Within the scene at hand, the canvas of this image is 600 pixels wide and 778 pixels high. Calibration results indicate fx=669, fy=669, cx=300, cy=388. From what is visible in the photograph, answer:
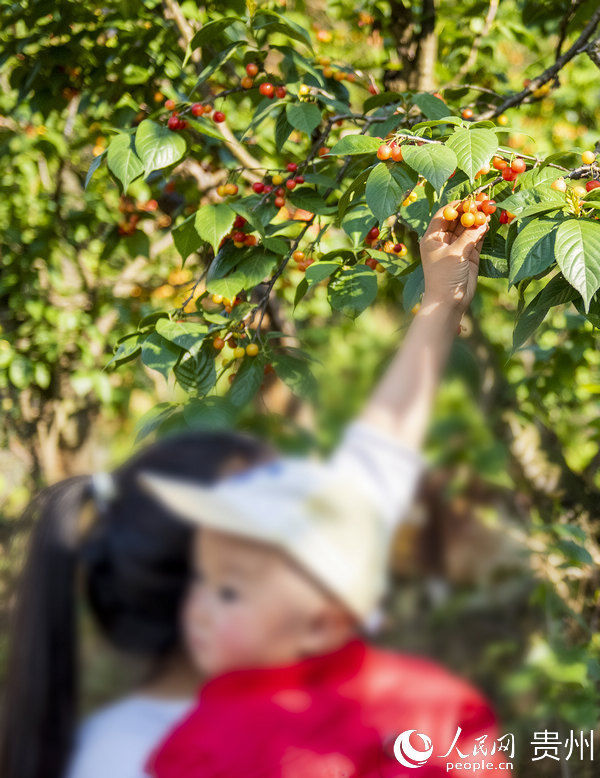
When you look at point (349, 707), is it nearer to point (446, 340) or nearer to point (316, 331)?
point (446, 340)

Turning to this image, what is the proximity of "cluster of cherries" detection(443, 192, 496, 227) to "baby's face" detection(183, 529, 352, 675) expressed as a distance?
621 mm

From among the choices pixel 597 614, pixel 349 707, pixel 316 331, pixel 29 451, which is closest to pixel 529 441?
pixel 597 614

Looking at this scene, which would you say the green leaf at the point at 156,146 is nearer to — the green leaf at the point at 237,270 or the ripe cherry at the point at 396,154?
the green leaf at the point at 237,270

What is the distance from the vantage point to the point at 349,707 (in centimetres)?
72

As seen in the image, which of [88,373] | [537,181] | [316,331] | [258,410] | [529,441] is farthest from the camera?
[316,331]

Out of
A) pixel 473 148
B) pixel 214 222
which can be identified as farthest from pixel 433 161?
pixel 214 222

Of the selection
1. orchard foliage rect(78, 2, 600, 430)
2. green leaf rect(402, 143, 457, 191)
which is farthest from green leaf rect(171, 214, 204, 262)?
green leaf rect(402, 143, 457, 191)

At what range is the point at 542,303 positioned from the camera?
1104 millimetres

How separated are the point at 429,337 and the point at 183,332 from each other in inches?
23.0

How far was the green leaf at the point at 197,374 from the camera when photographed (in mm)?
1336

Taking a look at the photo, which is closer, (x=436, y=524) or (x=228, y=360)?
(x=436, y=524)

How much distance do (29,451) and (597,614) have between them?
2.73 m

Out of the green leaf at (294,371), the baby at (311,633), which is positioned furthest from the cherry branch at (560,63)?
the baby at (311,633)

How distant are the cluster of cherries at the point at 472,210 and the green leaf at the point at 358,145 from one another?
0.21 meters
